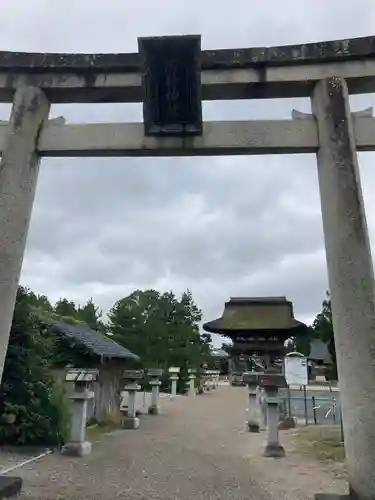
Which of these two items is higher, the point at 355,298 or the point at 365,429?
the point at 355,298

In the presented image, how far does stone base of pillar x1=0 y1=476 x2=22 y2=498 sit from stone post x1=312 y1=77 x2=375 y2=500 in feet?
11.7

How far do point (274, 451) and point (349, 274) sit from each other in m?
5.32

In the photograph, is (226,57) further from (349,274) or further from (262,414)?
(262,414)

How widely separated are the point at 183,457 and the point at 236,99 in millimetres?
6412

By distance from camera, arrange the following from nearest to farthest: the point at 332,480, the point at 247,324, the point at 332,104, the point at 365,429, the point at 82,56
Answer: the point at 365,429 < the point at 332,104 < the point at 82,56 < the point at 332,480 < the point at 247,324

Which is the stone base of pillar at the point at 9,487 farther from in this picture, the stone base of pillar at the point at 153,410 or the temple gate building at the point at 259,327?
the temple gate building at the point at 259,327

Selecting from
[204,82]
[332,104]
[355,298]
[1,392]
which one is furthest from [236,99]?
[1,392]

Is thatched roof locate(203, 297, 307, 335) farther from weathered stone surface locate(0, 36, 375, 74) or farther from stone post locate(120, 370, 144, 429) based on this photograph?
weathered stone surface locate(0, 36, 375, 74)

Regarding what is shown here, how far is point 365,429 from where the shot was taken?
416cm

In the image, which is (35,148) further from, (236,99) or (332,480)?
(332,480)

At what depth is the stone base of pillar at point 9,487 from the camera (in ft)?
15.0

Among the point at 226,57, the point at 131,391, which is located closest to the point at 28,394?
the point at 131,391

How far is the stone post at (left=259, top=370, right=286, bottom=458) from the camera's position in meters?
8.47

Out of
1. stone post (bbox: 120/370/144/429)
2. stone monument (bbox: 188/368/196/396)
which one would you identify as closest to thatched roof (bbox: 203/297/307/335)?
stone monument (bbox: 188/368/196/396)
